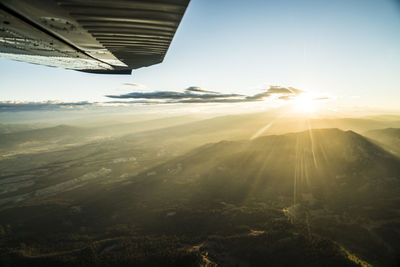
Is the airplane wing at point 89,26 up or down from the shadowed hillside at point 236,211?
up

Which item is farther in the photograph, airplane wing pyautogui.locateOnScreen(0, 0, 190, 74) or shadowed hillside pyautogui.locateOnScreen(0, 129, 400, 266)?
shadowed hillside pyautogui.locateOnScreen(0, 129, 400, 266)

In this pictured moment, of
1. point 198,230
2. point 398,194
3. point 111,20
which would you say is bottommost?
point 198,230

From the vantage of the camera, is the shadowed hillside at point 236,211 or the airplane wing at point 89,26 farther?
the shadowed hillside at point 236,211

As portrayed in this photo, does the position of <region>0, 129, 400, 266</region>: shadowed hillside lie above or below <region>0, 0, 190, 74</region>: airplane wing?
below

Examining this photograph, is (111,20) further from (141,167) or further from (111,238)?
(141,167)

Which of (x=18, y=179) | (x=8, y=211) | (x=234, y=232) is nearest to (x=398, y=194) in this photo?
(x=234, y=232)

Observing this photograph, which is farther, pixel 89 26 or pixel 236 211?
pixel 236 211

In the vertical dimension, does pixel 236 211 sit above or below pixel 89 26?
below

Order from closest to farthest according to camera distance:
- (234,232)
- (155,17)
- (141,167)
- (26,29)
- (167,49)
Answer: (26,29) → (155,17) → (167,49) → (234,232) → (141,167)
